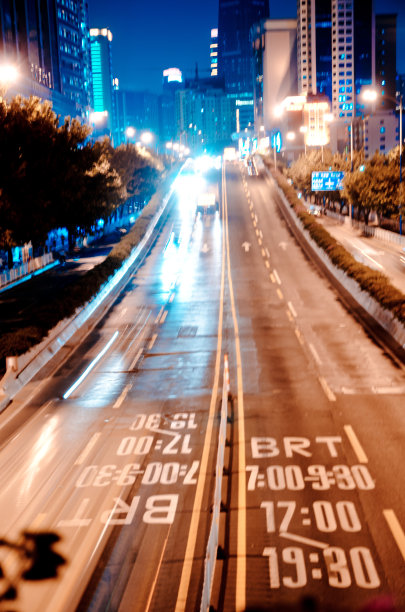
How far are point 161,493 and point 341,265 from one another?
28954mm

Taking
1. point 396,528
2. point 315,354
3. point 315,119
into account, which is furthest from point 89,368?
point 315,119

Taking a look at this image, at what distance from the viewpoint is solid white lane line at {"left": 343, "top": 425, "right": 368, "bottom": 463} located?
14.8m

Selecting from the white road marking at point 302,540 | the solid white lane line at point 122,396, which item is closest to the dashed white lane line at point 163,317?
the solid white lane line at point 122,396

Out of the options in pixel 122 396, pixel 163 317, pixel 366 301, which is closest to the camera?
pixel 122 396

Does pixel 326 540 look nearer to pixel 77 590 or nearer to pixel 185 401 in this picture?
pixel 77 590

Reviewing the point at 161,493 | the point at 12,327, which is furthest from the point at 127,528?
the point at 12,327

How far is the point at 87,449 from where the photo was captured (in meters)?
16.2

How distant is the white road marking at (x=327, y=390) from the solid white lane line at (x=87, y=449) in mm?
7134

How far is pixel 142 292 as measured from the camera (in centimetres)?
4000

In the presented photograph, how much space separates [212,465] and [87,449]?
3.50 meters

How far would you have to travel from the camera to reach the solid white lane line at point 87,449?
15536 mm

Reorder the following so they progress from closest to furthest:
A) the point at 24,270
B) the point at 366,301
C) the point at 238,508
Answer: the point at 238,508 → the point at 366,301 → the point at 24,270

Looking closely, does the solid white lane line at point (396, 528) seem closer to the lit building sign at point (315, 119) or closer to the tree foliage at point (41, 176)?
the tree foliage at point (41, 176)

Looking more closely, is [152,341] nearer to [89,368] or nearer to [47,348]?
[89,368]
